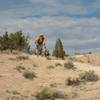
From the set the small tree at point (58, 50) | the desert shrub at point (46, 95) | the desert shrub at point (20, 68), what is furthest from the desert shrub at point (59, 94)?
the small tree at point (58, 50)

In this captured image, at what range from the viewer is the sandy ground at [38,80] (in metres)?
25.3

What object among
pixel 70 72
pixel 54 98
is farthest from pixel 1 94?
pixel 70 72

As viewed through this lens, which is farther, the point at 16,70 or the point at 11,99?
the point at 16,70

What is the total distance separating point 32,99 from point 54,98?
3.86 feet

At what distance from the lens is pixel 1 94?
25141mm

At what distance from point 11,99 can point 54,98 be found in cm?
213

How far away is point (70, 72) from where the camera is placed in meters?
33.2

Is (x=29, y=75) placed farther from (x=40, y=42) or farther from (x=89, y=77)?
(x=40, y=42)

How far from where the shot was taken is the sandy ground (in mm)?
25328

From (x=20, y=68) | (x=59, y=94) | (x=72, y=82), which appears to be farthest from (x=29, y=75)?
(x=59, y=94)

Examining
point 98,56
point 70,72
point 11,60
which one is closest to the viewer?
point 70,72

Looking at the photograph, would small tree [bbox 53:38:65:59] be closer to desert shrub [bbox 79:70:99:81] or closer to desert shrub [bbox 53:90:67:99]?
desert shrub [bbox 79:70:99:81]

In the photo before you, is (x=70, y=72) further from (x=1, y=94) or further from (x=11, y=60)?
(x=1, y=94)

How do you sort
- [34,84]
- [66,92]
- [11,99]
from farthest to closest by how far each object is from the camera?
[34,84] < [66,92] < [11,99]
